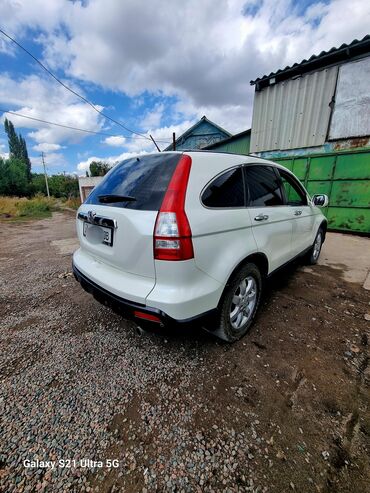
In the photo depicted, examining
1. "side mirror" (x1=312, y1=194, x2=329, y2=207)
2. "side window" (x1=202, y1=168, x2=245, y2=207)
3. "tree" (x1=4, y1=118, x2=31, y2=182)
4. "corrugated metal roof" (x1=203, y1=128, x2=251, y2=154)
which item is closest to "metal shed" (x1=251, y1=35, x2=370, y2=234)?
"corrugated metal roof" (x1=203, y1=128, x2=251, y2=154)

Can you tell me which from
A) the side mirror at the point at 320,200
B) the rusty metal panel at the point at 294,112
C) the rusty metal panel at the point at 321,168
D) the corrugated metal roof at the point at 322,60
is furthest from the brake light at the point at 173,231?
the corrugated metal roof at the point at 322,60

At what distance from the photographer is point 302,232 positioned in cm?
317

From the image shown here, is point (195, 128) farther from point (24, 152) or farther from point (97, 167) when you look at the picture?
point (24, 152)

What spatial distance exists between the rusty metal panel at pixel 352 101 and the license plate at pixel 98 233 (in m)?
7.82

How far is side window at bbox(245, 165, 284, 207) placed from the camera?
2150 mm

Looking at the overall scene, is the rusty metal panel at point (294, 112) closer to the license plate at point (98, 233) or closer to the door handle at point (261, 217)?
the door handle at point (261, 217)

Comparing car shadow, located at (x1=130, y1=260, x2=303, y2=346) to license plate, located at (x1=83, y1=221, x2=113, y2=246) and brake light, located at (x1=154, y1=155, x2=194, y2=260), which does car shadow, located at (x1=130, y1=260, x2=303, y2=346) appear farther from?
license plate, located at (x1=83, y1=221, x2=113, y2=246)

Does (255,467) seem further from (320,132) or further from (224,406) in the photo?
(320,132)

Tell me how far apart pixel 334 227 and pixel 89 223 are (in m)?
7.64

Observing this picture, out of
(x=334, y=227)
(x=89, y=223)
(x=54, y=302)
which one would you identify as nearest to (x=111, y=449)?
(x=89, y=223)

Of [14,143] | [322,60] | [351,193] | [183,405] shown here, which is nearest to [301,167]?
[351,193]

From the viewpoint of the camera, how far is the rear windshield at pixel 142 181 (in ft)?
5.15

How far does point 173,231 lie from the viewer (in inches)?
55.7

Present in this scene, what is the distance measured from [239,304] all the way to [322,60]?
8.38 m
